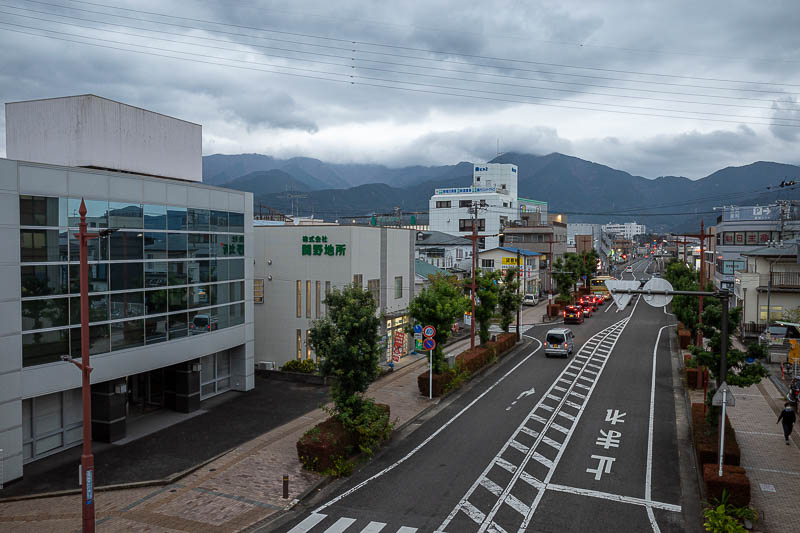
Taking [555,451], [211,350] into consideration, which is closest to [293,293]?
[211,350]

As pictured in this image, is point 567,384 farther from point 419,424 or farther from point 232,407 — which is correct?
point 232,407

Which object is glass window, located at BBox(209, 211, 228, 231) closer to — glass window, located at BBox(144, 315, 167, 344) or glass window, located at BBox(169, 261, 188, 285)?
glass window, located at BBox(169, 261, 188, 285)

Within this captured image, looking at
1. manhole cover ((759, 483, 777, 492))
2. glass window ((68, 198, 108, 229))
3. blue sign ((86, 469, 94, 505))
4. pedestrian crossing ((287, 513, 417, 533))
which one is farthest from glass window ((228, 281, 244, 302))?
manhole cover ((759, 483, 777, 492))

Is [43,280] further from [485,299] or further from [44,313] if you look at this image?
[485,299]

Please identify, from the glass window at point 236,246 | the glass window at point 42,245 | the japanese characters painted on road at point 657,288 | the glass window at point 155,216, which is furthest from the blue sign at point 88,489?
the glass window at point 236,246

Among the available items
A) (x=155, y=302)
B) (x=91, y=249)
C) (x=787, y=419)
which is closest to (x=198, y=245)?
(x=155, y=302)

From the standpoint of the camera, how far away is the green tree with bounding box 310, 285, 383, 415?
64.7 feet

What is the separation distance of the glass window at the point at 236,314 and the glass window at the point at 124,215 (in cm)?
714

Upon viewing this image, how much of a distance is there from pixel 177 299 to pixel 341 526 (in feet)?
46.4

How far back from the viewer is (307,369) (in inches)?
1246

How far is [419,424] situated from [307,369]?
10.00 metres

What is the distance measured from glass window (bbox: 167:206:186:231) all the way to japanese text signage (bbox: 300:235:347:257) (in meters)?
9.68

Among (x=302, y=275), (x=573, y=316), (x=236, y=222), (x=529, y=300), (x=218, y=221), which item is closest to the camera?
(x=218, y=221)

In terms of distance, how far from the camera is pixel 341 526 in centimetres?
1450
